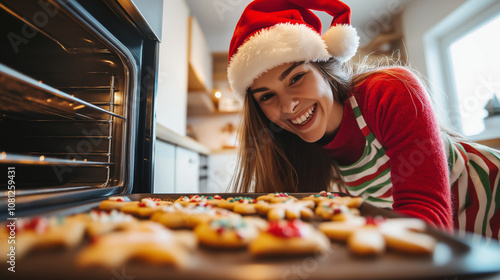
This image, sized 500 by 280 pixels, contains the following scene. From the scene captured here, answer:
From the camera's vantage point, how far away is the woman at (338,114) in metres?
0.75

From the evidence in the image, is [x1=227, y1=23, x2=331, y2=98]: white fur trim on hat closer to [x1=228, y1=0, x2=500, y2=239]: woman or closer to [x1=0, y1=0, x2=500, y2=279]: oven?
[x1=228, y1=0, x2=500, y2=239]: woman

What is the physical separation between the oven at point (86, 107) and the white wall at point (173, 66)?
83 cm

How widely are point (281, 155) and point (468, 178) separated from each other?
716mm

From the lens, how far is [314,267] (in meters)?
0.28

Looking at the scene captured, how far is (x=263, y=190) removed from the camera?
1141 millimetres

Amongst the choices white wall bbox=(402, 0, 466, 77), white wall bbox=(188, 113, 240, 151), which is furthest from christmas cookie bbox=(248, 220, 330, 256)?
white wall bbox=(188, 113, 240, 151)

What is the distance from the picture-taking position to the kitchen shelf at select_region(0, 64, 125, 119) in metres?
0.39

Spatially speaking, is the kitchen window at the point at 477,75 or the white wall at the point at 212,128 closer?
the kitchen window at the point at 477,75

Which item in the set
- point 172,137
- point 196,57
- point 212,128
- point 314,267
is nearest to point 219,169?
point 212,128

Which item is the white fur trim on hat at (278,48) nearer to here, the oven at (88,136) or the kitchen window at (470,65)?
→ the oven at (88,136)

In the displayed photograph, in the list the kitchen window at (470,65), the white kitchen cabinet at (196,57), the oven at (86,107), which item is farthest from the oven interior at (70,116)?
the kitchen window at (470,65)

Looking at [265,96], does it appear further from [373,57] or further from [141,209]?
[373,57]

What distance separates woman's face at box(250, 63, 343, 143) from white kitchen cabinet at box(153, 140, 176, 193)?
0.64 m

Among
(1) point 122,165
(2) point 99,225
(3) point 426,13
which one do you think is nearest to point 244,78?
(1) point 122,165
